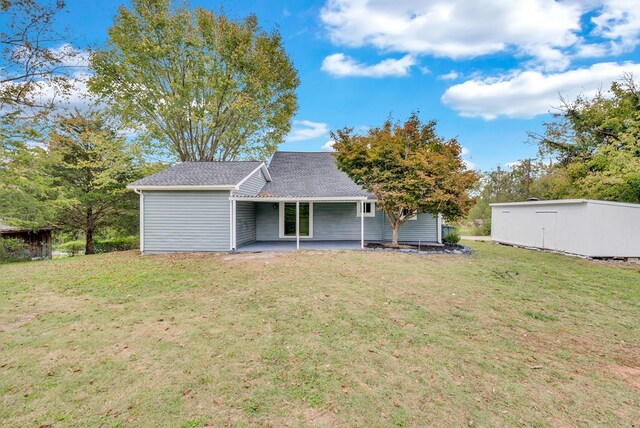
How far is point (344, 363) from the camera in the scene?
11.9 ft

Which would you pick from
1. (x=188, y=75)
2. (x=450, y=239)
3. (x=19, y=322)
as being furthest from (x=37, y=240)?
(x=450, y=239)

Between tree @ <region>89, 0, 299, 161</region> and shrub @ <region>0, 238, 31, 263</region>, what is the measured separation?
10265 millimetres

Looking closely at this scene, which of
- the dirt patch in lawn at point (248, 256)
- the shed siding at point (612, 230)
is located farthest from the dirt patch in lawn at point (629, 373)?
the shed siding at point (612, 230)

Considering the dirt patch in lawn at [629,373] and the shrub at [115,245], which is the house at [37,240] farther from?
the dirt patch in lawn at [629,373]

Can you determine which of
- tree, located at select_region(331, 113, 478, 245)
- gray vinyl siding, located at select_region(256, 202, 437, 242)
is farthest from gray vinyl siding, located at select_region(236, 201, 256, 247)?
tree, located at select_region(331, 113, 478, 245)

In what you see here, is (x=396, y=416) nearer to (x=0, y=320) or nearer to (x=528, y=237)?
(x=0, y=320)

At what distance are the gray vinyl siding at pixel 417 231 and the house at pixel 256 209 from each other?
0.02m

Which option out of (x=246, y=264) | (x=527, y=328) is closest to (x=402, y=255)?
(x=246, y=264)

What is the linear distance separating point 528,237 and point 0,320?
18262 mm

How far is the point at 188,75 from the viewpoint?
20484 mm

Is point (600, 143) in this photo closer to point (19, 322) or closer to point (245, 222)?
point (245, 222)

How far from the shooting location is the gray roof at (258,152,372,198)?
13549mm

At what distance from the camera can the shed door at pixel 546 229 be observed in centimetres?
1346

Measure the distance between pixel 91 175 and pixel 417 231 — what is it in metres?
18.2
